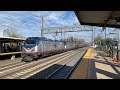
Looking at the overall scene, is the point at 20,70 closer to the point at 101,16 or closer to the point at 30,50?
the point at 101,16

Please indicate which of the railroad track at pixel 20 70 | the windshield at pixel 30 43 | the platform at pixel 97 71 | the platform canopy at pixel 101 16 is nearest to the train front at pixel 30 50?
the windshield at pixel 30 43

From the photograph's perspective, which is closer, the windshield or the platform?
the platform

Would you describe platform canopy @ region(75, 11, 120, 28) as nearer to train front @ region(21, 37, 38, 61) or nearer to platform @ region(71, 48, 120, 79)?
platform @ region(71, 48, 120, 79)

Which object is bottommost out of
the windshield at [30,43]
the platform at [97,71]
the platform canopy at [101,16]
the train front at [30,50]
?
the platform at [97,71]

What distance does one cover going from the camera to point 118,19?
1495cm

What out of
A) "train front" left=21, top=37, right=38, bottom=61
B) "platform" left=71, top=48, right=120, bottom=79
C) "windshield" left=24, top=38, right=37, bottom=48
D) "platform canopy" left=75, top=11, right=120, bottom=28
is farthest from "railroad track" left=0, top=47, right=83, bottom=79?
"platform canopy" left=75, top=11, right=120, bottom=28

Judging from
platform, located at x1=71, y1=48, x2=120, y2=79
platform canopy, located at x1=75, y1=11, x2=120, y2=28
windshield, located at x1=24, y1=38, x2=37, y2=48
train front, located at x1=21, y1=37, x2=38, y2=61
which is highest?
platform canopy, located at x1=75, y1=11, x2=120, y2=28

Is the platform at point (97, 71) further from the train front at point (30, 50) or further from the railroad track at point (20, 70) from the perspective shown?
the train front at point (30, 50)

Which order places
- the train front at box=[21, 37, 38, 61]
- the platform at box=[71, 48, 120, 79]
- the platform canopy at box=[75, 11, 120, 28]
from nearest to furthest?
1. the platform at box=[71, 48, 120, 79]
2. the platform canopy at box=[75, 11, 120, 28]
3. the train front at box=[21, 37, 38, 61]

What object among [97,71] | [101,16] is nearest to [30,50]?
[97,71]

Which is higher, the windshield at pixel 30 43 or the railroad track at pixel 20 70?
the windshield at pixel 30 43

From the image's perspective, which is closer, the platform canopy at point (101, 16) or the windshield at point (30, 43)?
the platform canopy at point (101, 16)
